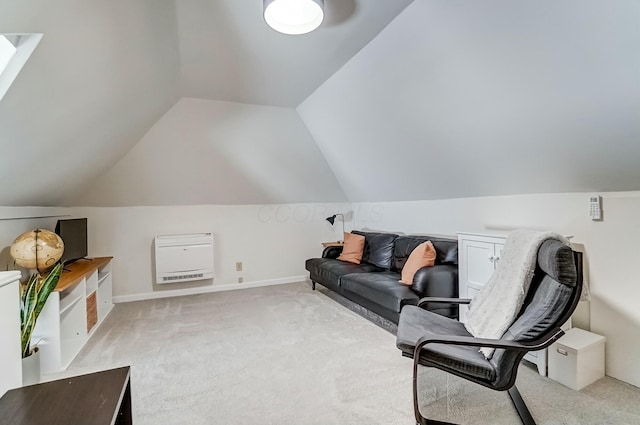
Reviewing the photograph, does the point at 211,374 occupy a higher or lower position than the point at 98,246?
lower

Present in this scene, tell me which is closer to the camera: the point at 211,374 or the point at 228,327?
the point at 211,374

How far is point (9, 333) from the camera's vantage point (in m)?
1.34

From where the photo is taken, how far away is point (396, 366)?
2.33 metres

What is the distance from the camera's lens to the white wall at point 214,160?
3.71 m

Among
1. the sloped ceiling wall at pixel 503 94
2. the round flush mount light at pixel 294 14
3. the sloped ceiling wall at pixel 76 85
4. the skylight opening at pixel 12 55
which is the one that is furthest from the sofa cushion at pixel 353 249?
the skylight opening at pixel 12 55

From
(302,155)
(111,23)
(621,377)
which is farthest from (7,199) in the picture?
(621,377)

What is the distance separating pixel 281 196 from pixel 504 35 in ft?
12.0

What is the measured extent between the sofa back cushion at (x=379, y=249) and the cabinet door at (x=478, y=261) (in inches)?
48.3

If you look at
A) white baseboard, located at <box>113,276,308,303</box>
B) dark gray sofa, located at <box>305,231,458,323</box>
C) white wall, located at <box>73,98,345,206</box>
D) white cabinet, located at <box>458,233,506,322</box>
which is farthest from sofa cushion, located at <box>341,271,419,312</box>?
white wall, located at <box>73,98,345,206</box>

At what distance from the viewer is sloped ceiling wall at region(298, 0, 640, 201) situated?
1604 millimetres

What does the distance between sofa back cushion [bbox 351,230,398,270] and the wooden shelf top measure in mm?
3144

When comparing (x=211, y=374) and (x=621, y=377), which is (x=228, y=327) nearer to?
(x=211, y=374)

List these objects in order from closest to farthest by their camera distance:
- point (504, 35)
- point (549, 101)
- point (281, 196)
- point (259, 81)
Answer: point (504, 35) < point (549, 101) < point (259, 81) < point (281, 196)

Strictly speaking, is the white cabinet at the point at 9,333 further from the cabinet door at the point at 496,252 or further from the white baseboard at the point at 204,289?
the white baseboard at the point at 204,289
